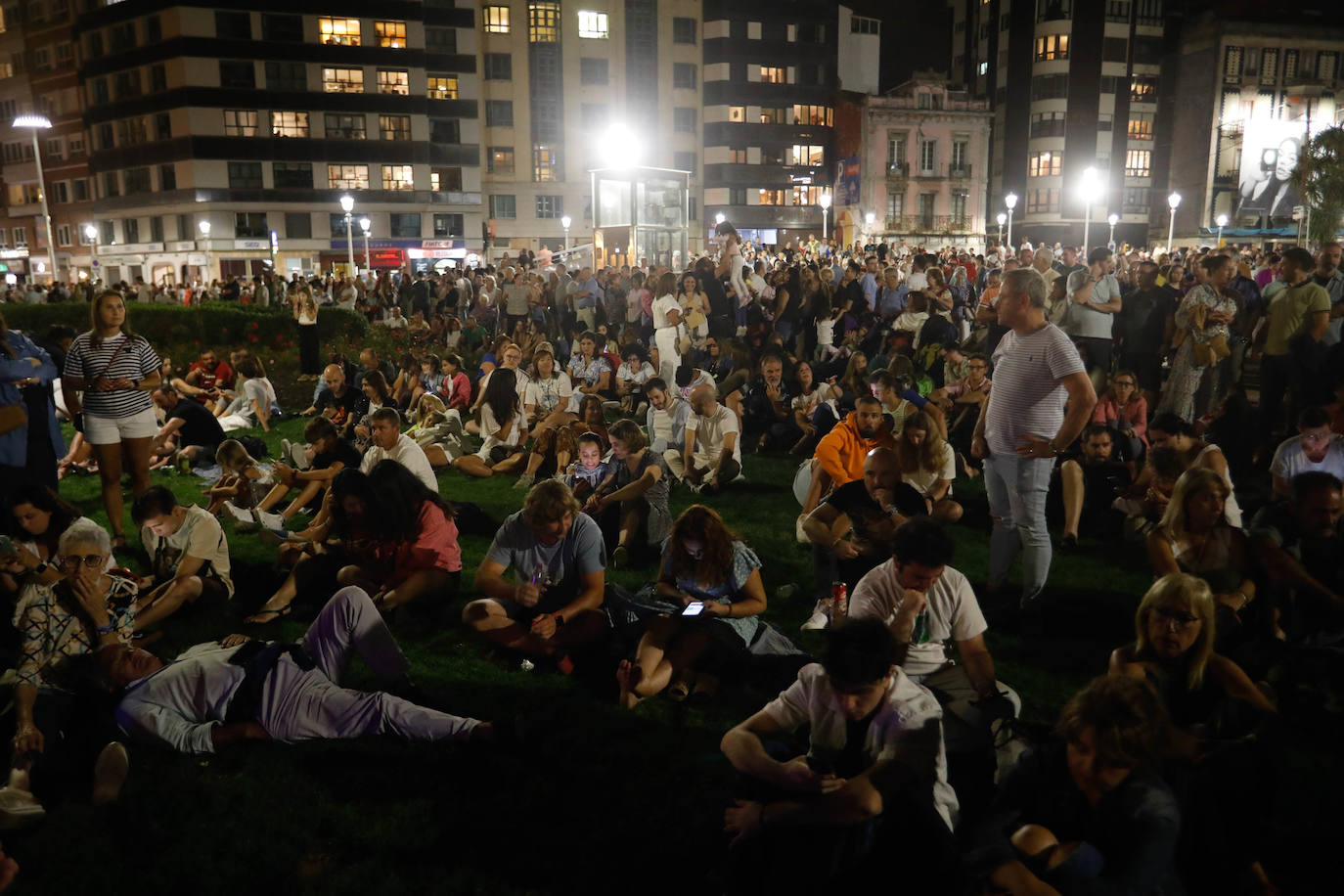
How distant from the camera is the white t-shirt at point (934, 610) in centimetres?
440

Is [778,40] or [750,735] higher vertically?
[778,40]

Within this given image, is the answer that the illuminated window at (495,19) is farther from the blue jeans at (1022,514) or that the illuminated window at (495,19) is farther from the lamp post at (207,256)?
the blue jeans at (1022,514)

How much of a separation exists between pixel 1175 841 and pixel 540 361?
9659 millimetres

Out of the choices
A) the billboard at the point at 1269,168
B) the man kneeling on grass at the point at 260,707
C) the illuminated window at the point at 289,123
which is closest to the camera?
the man kneeling on grass at the point at 260,707

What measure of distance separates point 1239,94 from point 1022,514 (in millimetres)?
65885

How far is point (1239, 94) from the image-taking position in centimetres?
5881

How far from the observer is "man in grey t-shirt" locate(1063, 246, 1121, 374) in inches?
413

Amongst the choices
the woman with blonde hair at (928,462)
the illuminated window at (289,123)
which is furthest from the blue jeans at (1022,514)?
the illuminated window at (289,123)

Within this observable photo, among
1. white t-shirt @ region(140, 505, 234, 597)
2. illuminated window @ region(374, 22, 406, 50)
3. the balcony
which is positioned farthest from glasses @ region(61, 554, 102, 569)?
the balcony

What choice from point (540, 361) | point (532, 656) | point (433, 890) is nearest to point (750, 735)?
point (433, 890)

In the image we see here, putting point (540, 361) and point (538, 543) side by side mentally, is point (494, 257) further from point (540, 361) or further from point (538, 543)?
point (538, 543)

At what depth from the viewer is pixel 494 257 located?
56.6 metres

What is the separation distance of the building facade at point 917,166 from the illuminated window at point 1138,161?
8.98 m

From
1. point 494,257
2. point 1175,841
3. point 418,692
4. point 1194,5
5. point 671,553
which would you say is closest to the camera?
point 1175,841
